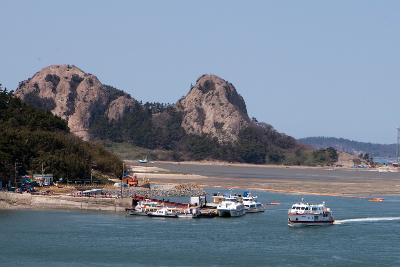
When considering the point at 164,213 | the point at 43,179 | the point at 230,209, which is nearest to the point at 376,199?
the point at 230,209

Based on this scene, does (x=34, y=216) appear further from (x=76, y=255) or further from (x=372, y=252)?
(x=372, y=252)

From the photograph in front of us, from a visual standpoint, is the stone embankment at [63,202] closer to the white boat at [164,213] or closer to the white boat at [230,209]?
the white boat at [164,213]

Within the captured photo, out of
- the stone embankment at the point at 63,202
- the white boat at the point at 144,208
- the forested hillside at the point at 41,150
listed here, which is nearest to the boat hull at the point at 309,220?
the white boat at the point at 144,208

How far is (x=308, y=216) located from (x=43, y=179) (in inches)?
1585

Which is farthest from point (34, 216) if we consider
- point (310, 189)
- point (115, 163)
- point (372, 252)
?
point (310, 189)

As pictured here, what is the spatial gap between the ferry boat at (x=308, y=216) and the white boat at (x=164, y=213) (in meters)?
12.6

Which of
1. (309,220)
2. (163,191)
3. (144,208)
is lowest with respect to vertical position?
(309,220)

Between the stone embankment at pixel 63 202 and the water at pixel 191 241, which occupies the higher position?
the stone embankment at pixel 63 202

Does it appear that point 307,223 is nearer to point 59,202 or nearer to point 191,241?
point 191,241

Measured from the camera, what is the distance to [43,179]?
114625 mm

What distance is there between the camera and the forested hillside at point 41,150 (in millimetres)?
118625

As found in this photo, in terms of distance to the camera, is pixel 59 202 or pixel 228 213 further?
pixel 59 202

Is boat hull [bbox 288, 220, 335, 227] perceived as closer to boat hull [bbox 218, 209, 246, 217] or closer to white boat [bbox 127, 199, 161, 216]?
boat hull [bbox 218, 209, 246, 217]

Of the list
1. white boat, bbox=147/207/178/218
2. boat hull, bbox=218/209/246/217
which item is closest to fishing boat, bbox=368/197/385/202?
boat hull, bbox=218/209/246/217
